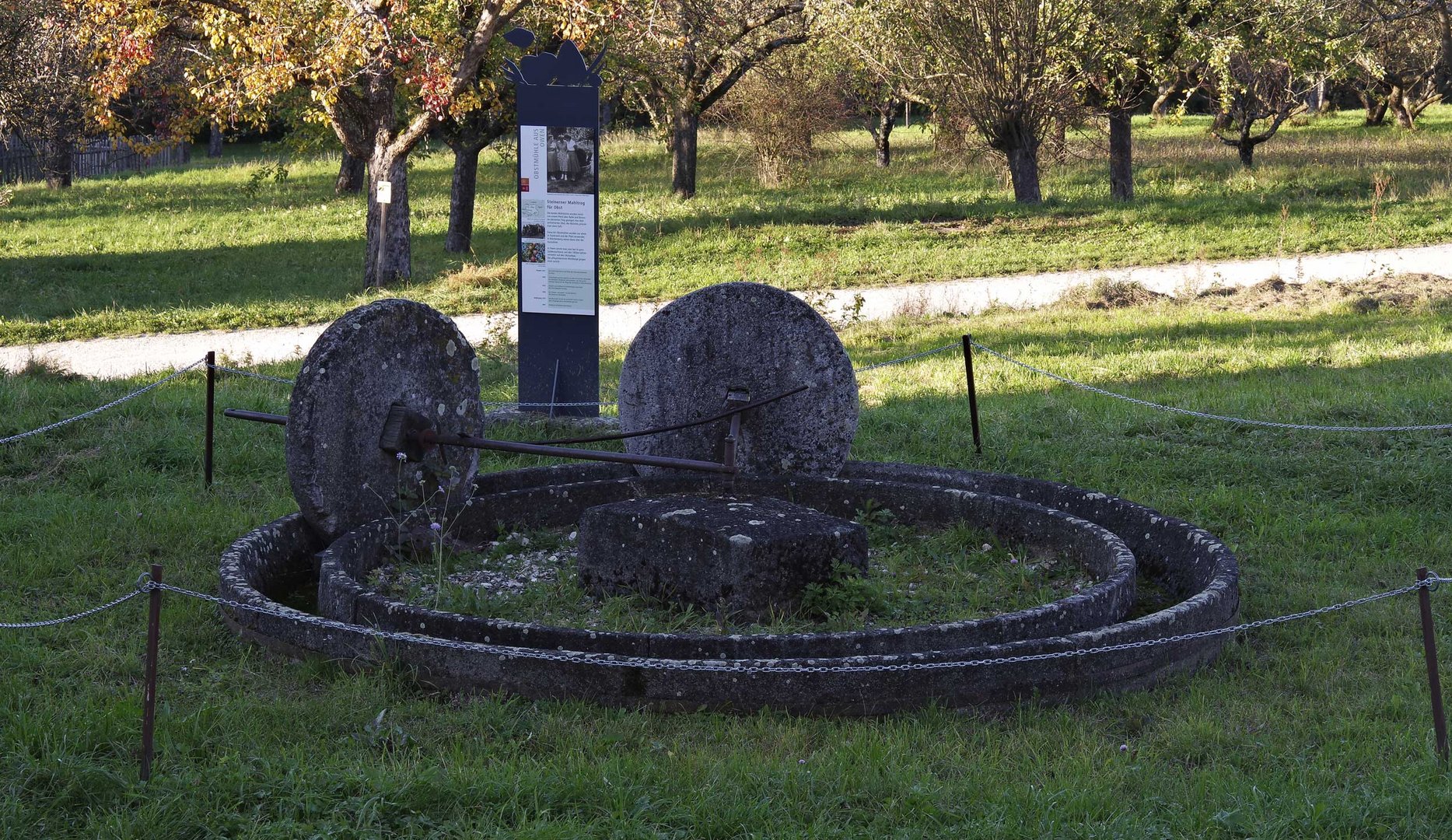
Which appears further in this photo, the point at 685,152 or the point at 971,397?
the point at 685,152

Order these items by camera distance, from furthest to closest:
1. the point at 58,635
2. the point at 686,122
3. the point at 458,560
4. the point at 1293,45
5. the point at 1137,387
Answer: the point at 686,122, the point at 1293,45, the point at 1137,387, the point at 458,560, the point at 58,635

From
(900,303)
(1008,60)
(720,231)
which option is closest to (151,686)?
(900,303)

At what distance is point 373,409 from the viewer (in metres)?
6.54

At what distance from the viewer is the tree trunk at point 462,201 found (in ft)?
67.6

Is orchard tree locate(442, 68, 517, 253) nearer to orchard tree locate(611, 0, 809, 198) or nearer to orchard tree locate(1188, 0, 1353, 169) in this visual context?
orchard tree locate(611, 0, 809, 198)

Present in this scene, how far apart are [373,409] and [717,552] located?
190 cm

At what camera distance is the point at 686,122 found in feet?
78.6

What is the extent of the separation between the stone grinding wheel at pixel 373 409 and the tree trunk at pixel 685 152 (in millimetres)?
17394

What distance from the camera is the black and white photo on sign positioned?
990 centimetres

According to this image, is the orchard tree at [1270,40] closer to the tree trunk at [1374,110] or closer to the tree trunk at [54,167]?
the tree trunk at [1374,110]

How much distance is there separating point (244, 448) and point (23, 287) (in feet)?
37.3

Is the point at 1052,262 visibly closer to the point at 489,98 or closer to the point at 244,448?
the point at 489,98

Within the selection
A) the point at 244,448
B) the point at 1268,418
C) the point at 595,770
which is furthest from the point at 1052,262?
the point at 595,770

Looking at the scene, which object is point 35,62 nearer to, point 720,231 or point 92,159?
point 720,231
